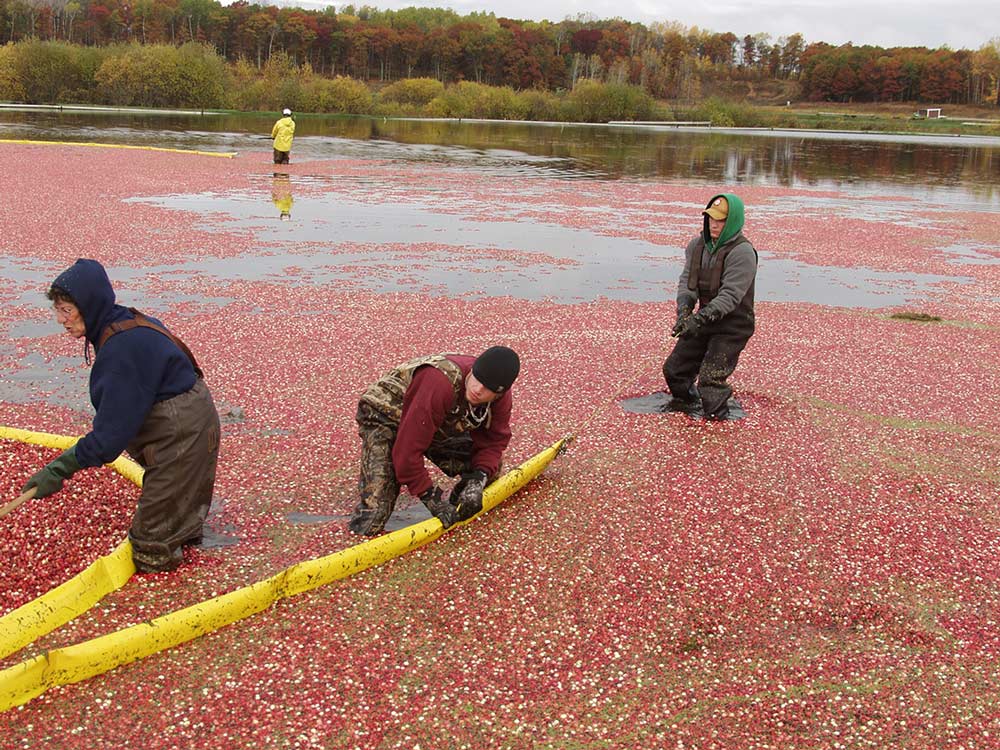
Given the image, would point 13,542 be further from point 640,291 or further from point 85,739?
point 640,291

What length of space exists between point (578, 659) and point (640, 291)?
372 inches

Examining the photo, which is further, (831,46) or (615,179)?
(831,46)

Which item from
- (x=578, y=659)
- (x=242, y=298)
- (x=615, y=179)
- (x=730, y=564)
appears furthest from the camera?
(x=615, y=179)

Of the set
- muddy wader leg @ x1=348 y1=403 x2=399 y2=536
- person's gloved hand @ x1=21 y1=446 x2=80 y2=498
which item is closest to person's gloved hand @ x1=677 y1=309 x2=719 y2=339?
muddy wader leg @ x1=348 y1=403 x2=399 y2=536

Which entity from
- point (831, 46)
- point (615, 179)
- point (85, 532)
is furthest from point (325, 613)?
point (831, 46)

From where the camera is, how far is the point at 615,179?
103ft

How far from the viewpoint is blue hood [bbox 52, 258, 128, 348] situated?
4121 mm

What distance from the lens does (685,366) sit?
7758 mm

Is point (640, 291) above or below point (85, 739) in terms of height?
above

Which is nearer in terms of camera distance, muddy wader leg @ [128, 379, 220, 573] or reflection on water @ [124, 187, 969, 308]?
muddy wader leg @ [128, 379, 220, 573]

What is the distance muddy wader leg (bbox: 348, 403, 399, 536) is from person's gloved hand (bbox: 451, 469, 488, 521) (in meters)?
0.42

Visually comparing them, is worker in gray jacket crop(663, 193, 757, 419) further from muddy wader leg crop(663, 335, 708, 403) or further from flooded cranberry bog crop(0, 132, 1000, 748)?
flooded cranberry bog crop(0, 132, 1000, 748)

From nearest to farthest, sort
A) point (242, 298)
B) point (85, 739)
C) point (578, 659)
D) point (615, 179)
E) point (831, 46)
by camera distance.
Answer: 1. point (85, 739)
2. point (578, 659)
3. point (242, 298)
4. point (615, 179)
5. point (831, 46)

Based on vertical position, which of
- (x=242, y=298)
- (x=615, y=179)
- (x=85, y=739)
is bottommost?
(x=85, y=739)
